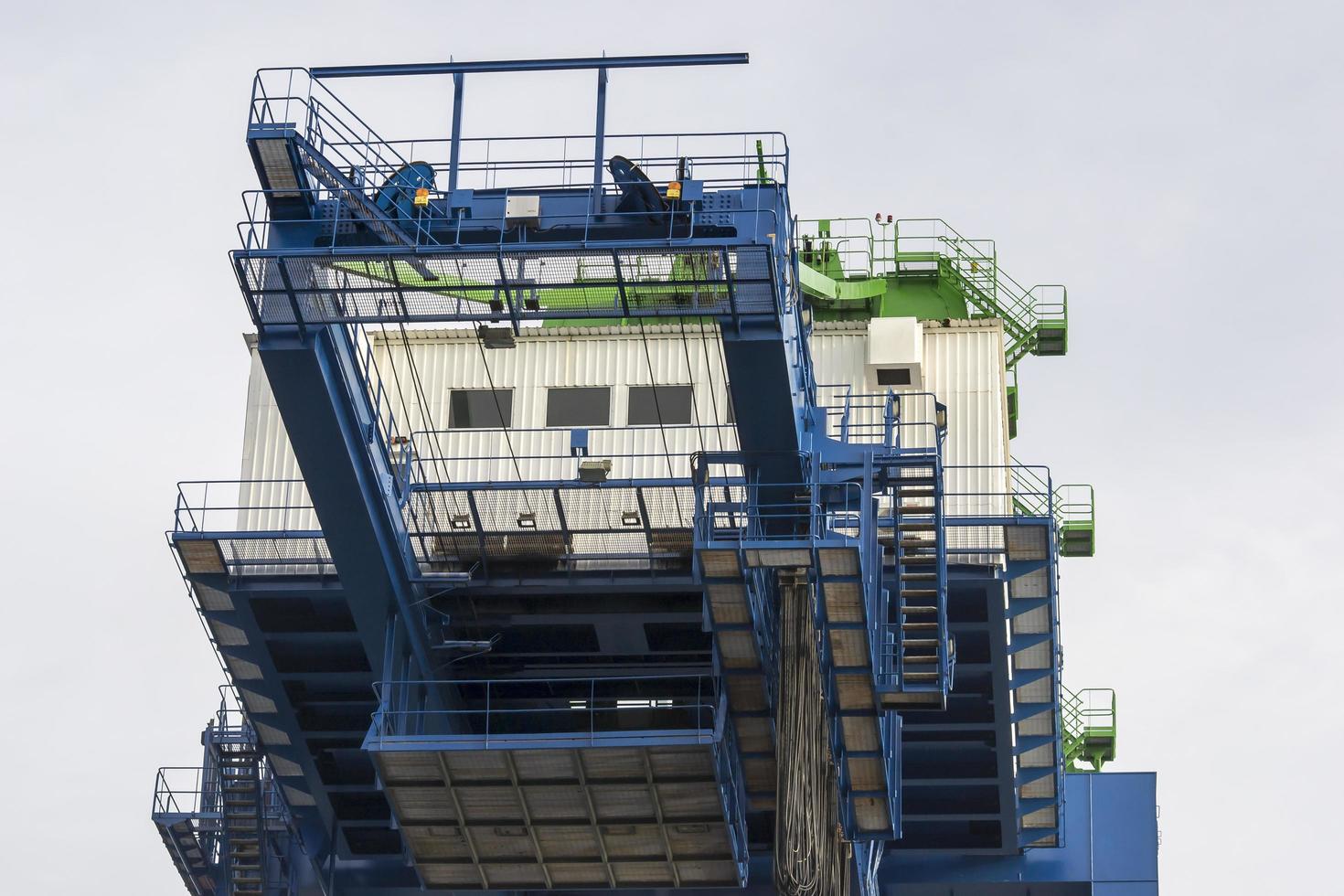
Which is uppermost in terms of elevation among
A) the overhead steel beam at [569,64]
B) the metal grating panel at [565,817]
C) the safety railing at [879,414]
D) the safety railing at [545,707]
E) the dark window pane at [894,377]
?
the overhead steel beam at [569,64]

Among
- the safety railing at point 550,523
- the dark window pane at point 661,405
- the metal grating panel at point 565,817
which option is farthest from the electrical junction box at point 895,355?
the metal grating panel at point 565,817

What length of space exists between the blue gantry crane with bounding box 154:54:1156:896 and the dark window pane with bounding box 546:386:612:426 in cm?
6

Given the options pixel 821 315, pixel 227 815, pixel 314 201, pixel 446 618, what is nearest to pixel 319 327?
pixel 314 201

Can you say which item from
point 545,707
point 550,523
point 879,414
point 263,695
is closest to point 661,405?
point 879,414

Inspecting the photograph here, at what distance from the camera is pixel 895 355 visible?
43.5 metres

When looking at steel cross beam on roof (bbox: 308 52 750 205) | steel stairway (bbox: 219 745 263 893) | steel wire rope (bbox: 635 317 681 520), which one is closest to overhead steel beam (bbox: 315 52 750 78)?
steel cross beam on roof (bbox: 308 52 750 205)

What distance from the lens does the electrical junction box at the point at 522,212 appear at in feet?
114

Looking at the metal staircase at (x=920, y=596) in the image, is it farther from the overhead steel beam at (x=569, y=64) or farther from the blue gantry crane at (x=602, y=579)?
the overhead steel beam at (x=569, y=64)

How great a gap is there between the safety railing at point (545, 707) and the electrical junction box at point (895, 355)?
594cm

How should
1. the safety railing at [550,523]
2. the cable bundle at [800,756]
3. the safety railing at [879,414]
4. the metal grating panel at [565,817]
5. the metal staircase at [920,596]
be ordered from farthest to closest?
the safety railing at [879,414], the safety railing at [550,523], the metal grating panel at [565,817], the metal staircase at [920,596], the cable bundle at [800,756]

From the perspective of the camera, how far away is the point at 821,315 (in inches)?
2020

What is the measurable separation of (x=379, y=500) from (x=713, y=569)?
5076 millimetres

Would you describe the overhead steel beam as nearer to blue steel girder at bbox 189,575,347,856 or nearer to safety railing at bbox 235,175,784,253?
safety railing at bbox 235,175,784,253

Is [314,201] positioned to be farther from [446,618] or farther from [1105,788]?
[1105,788]
